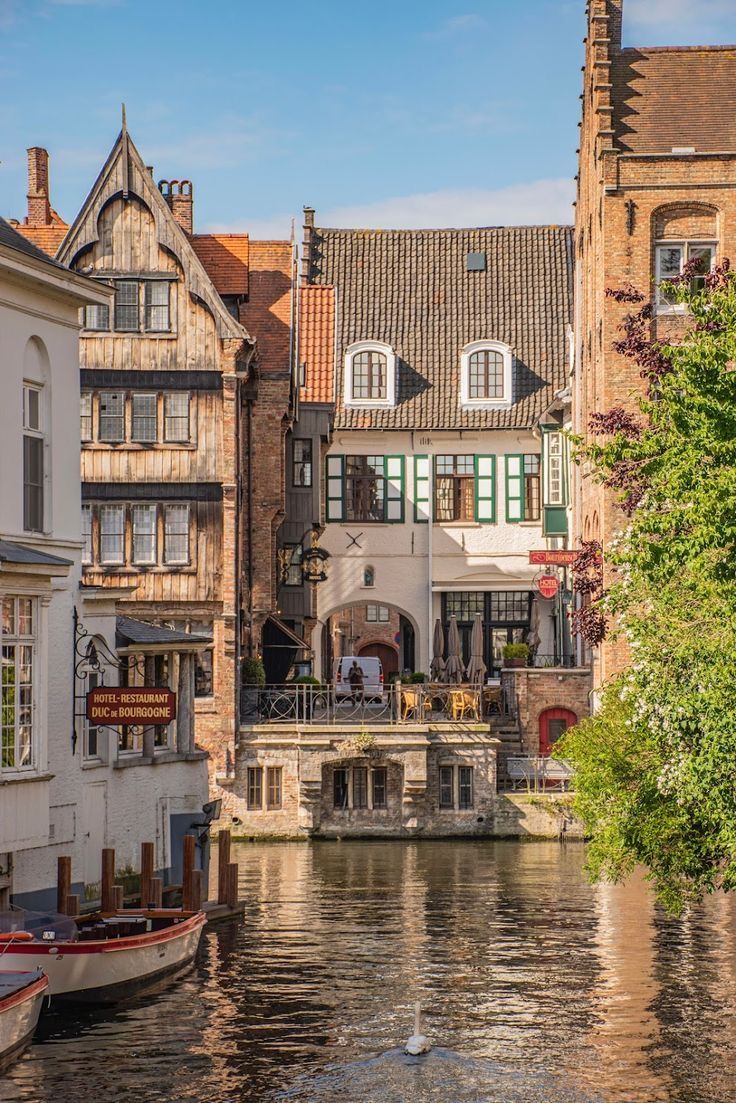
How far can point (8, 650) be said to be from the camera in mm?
25906

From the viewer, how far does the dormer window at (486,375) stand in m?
64.2

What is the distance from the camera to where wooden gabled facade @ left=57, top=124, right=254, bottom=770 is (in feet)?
157

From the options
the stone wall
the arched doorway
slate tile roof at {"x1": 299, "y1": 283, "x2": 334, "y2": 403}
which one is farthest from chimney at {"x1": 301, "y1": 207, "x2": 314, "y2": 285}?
the stone wall

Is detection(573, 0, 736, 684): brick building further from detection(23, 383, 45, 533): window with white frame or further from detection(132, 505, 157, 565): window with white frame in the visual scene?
detection(23, 383, 45, 533): window with white frame

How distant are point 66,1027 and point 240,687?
80.5ft

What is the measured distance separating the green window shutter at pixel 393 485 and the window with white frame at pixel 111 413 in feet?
56.3

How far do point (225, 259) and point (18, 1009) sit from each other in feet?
109

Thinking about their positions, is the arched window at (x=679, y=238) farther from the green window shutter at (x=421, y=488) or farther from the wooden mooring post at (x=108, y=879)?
the wooden mooring post at (x=108, y=879)

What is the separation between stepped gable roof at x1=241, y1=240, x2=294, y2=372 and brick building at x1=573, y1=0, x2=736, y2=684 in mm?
8417

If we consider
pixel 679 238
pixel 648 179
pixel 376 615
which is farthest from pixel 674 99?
pixel 376 615

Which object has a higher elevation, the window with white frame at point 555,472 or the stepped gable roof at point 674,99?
the stepped gable roof at point 674,99

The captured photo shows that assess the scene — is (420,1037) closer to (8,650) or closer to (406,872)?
(8,650)

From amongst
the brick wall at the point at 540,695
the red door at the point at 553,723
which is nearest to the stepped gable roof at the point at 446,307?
the brick wall at the point at 540,695

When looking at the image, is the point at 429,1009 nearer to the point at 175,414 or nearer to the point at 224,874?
the point at 224,874
